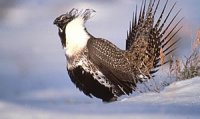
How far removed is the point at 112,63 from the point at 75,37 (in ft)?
0.93

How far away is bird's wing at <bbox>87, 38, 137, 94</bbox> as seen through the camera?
310cm

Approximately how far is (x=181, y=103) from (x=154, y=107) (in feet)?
0.63

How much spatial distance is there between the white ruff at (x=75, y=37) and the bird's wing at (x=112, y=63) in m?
0.05

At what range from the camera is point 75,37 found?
10.1 ft

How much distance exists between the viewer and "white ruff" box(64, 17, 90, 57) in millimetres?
3057

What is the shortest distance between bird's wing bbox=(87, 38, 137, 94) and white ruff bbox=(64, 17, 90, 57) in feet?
0.15

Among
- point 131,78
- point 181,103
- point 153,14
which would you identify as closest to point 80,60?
point 131,78

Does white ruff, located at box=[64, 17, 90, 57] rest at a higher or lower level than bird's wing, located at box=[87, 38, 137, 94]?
higher

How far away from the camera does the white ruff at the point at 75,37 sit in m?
3.06

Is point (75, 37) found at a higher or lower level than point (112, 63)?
higher

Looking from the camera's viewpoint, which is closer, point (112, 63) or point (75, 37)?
point (75, 37)

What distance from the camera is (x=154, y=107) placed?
2.16 metres

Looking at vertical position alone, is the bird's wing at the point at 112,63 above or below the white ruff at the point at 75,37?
below

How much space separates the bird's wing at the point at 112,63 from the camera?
3.10 m
